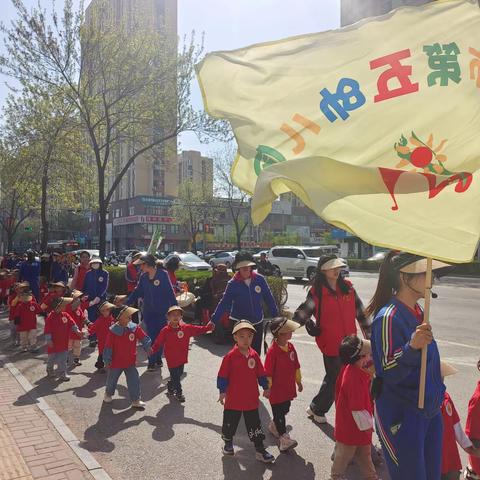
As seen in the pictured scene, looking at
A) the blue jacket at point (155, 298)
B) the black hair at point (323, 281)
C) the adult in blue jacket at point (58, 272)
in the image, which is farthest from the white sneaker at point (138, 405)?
the adult in blue jacket at point (58, 272)

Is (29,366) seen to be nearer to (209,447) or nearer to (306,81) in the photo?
(209,447)

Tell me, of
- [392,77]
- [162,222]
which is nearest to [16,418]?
[392,77]

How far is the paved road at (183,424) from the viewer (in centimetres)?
438

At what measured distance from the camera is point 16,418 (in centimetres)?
557

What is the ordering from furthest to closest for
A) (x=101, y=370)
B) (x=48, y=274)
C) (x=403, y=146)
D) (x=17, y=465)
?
(x=48, y=274)
(x=101, y=370)
(x=17, y=465)
(x=403, y=146)

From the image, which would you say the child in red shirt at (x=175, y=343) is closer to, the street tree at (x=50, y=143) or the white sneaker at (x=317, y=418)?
the white sneaker at (x=317, y=418)

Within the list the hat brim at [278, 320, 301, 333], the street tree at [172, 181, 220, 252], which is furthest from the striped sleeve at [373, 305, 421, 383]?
the street tree at [172, 181, 220, 252]

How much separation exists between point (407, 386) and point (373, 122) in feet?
5.23

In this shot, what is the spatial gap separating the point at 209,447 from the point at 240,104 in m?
3.36

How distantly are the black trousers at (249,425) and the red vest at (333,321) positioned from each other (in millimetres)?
1090

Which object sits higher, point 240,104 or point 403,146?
point 240,104

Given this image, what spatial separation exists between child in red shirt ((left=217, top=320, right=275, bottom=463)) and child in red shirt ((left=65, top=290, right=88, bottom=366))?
405 cm

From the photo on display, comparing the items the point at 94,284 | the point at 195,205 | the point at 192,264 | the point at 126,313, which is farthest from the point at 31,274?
the point at 195,205

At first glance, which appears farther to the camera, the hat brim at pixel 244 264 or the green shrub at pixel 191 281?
the green shrub at pixel 191 281
